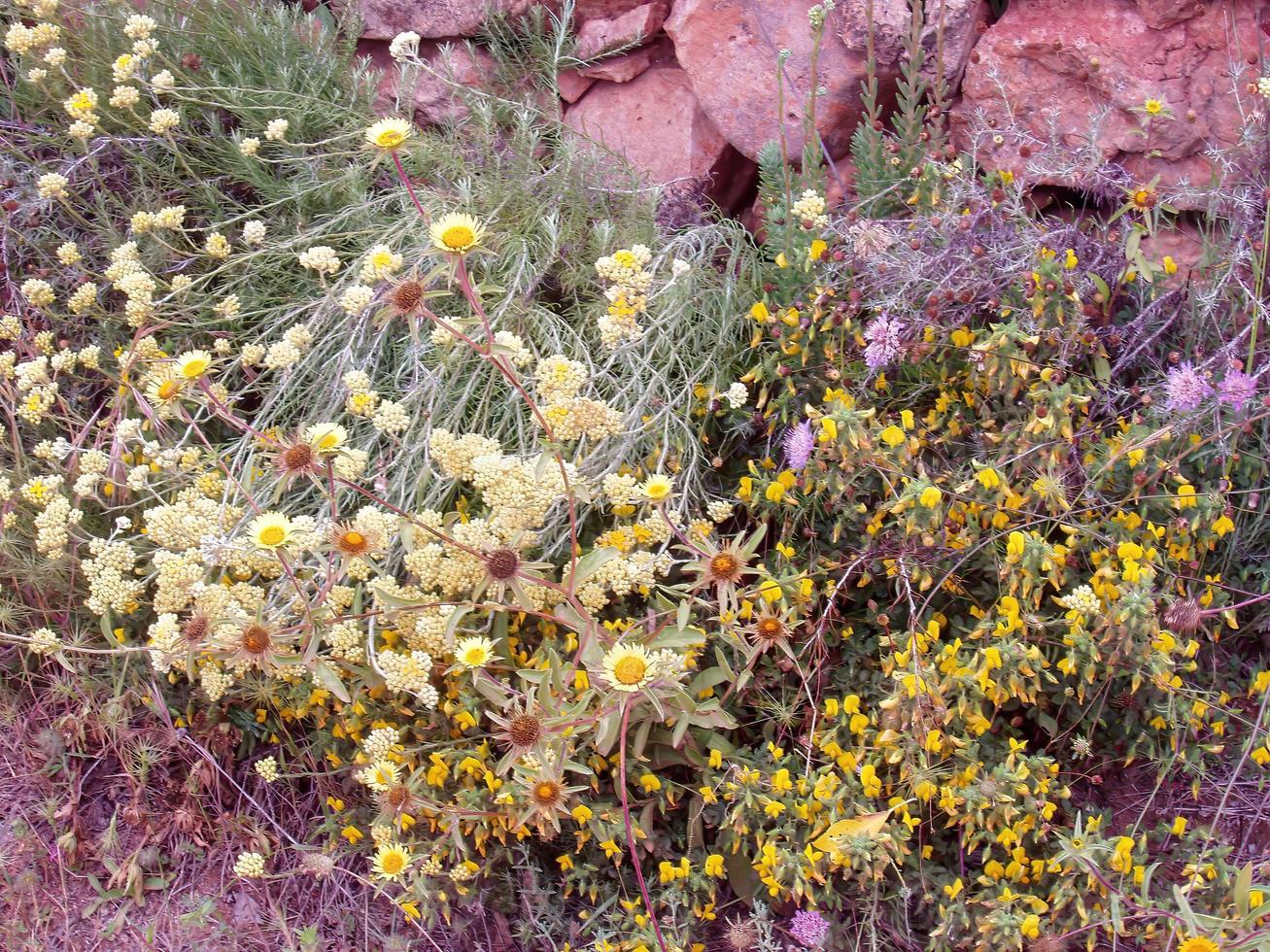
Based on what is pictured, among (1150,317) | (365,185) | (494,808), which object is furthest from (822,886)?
(365,185)

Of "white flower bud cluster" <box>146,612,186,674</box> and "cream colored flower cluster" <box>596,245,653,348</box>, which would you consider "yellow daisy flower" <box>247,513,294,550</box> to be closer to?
"white flower bud cluster" <box>146,612,186,674</box>

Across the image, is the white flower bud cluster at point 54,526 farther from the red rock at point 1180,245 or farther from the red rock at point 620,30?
the red rock at point 1180,245

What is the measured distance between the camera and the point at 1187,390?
2.36m

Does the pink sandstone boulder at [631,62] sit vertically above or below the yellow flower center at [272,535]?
above

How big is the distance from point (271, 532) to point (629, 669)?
29.8 inches

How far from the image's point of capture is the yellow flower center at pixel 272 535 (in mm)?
2082

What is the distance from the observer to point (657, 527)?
2463mm

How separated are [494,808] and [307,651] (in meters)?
0.56

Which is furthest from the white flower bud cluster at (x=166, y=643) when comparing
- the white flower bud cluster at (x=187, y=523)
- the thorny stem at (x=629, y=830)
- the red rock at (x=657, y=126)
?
the red rock at (x=657, y=126)

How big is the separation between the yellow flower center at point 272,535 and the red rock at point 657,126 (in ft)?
6.44

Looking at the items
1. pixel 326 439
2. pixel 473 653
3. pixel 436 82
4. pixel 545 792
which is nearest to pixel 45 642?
pixel 326 439

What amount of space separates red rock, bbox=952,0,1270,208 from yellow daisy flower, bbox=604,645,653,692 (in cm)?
175

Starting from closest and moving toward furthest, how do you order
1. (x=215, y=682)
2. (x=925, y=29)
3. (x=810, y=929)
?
(x=810, y=929)
(x=215, y=682)
(x=925, y=29)

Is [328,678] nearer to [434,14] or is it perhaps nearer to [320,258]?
[320,258]
